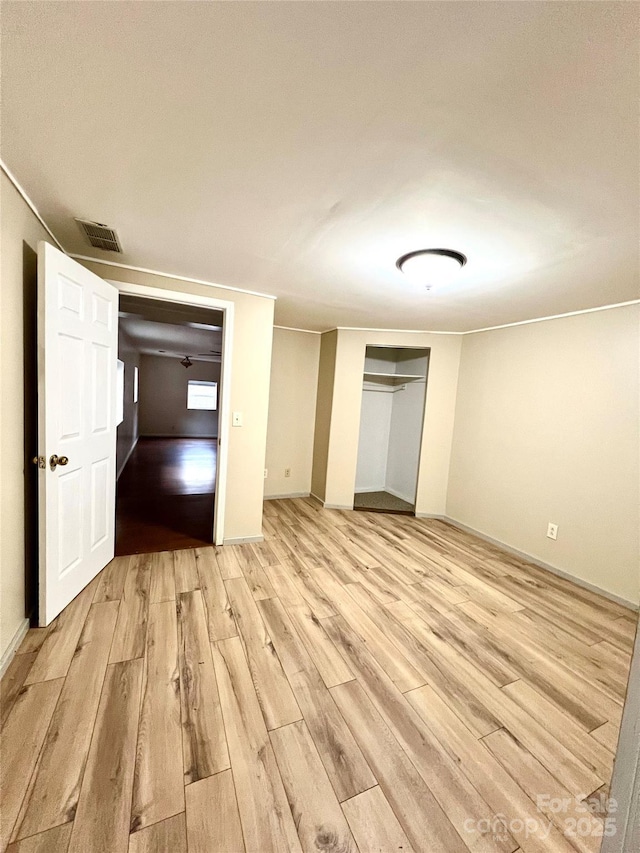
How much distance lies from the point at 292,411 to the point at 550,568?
3.31 m

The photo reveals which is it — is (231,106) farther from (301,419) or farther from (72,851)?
(301,419)

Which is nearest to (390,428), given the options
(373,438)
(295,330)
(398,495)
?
(373,438)

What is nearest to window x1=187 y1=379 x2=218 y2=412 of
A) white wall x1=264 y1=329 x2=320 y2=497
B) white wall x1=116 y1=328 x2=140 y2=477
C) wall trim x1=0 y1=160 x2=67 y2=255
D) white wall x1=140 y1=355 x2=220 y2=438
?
white wall x1=140 y1=355 x2=220 y2=438

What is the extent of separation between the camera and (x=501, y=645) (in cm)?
200

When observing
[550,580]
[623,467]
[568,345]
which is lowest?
[550,580]

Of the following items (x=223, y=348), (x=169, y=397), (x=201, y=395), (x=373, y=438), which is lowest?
(x=373, y=438)

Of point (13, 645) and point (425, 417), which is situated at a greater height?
point (425, 417)

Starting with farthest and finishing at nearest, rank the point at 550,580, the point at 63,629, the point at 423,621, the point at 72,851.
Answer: the point at 550,580
the point at 423,621
the point at 63,629
the point at 72,851

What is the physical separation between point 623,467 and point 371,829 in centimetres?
282

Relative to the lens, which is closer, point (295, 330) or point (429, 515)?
point (429, 515)

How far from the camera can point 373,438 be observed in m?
5.11

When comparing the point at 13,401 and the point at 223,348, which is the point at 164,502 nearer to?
the point at 223,348

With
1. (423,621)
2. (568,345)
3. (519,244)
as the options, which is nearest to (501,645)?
(423,621)

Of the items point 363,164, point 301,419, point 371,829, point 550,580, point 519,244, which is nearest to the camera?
point 371,829
